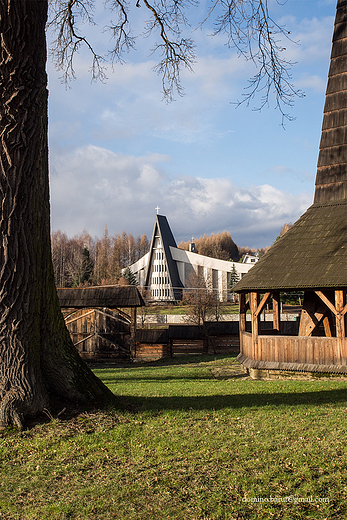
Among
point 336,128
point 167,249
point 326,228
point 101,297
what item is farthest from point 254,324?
point 167,249

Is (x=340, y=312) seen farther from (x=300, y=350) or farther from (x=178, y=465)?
(x=178, y=465)

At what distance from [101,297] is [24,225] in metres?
17.9

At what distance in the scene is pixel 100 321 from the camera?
23.7 m

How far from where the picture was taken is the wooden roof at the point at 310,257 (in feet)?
40.9

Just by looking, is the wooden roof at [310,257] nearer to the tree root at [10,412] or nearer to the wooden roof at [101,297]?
the tree root at [10,412]

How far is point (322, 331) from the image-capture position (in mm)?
18016

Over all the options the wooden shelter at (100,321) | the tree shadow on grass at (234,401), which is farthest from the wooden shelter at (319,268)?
the wooden shelter at (100,321)

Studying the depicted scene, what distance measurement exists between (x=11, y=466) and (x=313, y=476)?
322 centimetres

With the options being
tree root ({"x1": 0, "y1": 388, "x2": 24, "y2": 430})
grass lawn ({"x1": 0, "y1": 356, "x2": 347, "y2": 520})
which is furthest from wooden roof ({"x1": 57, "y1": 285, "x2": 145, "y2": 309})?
tree root ({"x1": 0, "y1": 388, "x2": 24, "y2": 430})

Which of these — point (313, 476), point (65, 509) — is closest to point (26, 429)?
point (65, 509)

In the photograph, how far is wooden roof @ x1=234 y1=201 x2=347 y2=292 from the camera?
40.9 ft

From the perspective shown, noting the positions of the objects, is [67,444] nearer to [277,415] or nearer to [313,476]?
[313,476]

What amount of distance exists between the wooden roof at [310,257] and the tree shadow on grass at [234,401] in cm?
412

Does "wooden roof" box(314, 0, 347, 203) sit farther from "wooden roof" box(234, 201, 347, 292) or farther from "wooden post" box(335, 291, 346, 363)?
"wooden post" box(335, 291, 346, 363)
